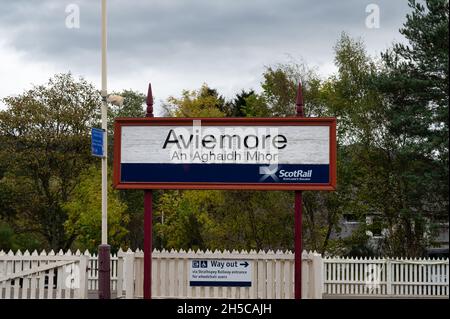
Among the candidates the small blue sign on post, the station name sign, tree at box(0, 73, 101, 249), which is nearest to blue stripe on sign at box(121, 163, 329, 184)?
the station name sign

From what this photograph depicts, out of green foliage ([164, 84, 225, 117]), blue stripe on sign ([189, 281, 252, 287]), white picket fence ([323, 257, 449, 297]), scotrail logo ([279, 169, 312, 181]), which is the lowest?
white picket fence ([323, 257, 449, 297])

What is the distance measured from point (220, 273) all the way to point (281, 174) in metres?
3.36

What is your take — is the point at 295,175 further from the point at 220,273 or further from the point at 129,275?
the point at 129,275

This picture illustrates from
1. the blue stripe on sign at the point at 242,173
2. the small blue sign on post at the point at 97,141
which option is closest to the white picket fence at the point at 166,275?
the blue stripe on sign at the point at 242,173

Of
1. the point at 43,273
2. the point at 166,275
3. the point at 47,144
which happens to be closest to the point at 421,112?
the point at 166,275

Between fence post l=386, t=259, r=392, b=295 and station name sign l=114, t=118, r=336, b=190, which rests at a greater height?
station name sign l=114, t=118, r=336, b=190

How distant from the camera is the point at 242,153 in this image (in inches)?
711

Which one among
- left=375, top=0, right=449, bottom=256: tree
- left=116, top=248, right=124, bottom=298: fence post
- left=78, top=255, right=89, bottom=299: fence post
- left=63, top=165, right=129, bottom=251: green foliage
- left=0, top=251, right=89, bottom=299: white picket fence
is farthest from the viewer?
left=63, top=165, right=129, bottom=251: green foliage

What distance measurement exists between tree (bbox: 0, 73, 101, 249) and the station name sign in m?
20.8

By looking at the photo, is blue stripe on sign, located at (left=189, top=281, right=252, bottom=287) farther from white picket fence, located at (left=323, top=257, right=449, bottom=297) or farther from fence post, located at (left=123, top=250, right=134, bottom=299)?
white picket fence, located at (left=323, top=257, right=449, bottom=297)

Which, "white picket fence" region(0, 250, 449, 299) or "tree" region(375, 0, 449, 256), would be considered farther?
"tree" region(375, 0, 449, 256)

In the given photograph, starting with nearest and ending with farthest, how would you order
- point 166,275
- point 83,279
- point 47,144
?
point 166,275
point 83,279
point 47,144

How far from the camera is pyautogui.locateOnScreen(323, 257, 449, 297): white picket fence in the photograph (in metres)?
24.8

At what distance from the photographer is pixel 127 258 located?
19.8 m
